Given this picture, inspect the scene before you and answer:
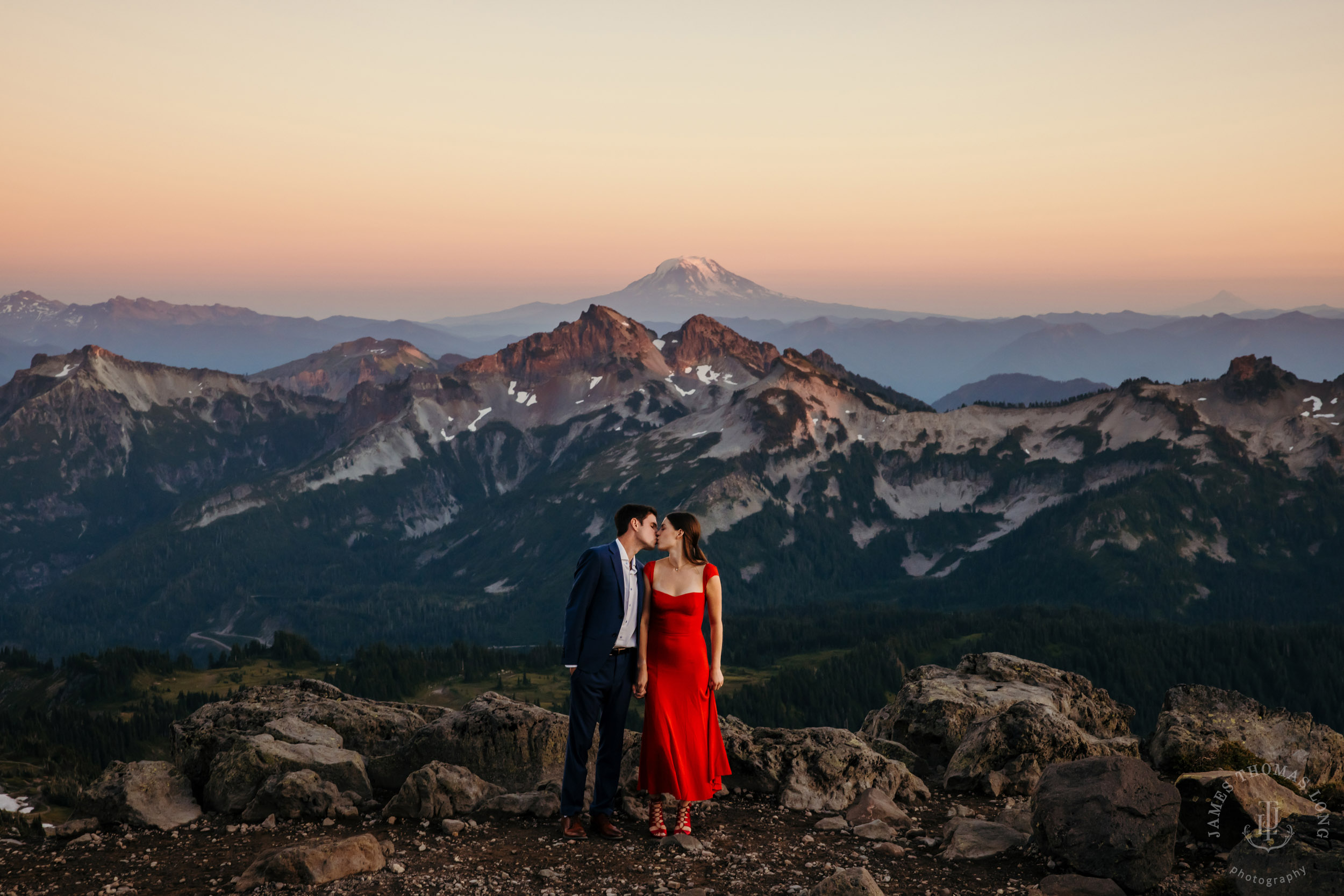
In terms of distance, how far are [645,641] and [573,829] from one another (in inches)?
172

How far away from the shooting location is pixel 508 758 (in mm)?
26094

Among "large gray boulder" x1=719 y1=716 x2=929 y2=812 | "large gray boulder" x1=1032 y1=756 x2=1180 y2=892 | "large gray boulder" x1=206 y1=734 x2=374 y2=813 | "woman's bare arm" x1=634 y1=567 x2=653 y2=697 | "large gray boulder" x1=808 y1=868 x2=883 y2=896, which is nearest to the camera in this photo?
"large gray boulder" x1=808 y1=868 x2=883 y2=896

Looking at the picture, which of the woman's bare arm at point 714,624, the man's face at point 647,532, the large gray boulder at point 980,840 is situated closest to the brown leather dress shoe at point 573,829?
the woman's bare arm at point 714,624

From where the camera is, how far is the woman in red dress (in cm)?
1936

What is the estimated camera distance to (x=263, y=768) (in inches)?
912

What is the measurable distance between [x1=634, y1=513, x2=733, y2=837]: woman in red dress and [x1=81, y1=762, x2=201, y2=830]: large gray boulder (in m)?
11.6

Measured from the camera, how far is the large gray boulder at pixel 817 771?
2320 centimetres

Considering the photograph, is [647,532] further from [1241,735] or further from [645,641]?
[1241,735]

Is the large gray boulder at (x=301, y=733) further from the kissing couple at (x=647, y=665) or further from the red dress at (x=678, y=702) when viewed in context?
the red dress at (x=678, y=702)

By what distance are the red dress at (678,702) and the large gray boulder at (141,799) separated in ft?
38.2

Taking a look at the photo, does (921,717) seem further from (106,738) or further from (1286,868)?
(106,738)

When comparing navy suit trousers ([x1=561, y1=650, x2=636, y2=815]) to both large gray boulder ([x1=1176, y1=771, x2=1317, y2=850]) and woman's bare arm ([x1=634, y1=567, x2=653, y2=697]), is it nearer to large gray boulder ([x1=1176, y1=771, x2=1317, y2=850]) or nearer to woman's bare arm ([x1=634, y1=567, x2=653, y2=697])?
woman's bare arm ([x1=634, y1=567, x2=653, y2=697])

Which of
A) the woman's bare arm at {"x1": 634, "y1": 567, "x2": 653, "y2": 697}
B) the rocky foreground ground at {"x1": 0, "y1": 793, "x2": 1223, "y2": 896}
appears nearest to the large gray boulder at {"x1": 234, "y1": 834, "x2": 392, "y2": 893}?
the rocky foreground ground at {"x1": 0, "y1": 793, "x2": 1223, "y2": 896}

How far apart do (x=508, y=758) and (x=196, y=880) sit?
30.1 ft
